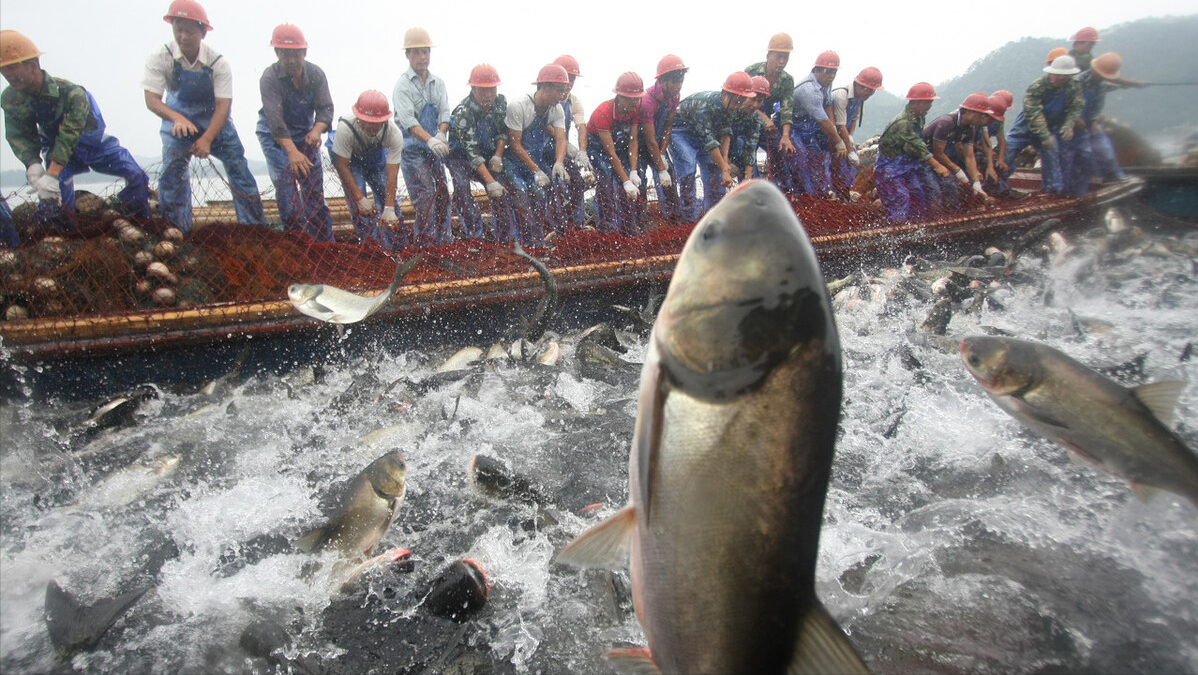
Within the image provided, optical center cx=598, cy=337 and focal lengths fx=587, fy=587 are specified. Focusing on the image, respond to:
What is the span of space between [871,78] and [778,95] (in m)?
2.00

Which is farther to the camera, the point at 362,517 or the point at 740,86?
the point at 740,86

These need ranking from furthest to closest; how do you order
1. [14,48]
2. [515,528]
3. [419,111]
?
[419,111] < [14,48] < [515,528]

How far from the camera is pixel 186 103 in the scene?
6180 millimetres

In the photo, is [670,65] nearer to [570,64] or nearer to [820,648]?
[570,64]

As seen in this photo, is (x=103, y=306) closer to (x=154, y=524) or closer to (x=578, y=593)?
(x=154, y=524)

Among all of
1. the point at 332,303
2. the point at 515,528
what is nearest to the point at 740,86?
the point at 332,303

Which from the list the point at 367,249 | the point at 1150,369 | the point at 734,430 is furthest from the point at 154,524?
the point at 1150,369

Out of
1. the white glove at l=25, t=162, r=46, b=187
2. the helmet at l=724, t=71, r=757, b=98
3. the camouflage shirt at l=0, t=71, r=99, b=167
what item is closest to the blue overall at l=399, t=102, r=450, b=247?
the camouflage shirt at l=0, t=71, r=99, b=167

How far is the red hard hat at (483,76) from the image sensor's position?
273 inches

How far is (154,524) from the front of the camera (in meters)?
3.39

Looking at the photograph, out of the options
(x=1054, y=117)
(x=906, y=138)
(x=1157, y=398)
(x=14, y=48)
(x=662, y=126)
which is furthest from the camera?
(x=1054, y=117)

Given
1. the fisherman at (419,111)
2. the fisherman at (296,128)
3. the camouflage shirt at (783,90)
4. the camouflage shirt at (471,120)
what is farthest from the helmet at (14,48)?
the camouflage shirt at (783,90)

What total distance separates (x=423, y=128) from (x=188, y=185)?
2667 mm

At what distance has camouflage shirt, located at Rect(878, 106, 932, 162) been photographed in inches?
372
